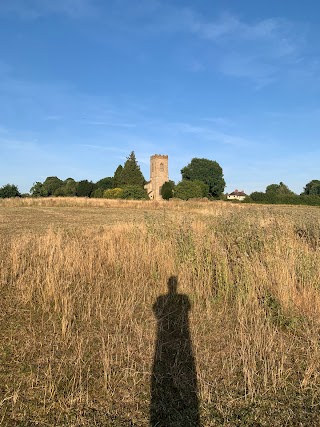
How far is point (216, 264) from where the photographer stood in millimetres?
5355

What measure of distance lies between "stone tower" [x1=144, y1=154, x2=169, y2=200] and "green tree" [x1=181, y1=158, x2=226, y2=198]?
40.5ft

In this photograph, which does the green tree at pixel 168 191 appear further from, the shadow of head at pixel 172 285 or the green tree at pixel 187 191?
the shadow of head at pixel 172 285

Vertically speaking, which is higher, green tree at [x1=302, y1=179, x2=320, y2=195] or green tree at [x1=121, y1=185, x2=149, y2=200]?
green tree at [x1=302, y1=179, x2=320, y2=195]

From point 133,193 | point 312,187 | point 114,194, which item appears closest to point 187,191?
point 133,193

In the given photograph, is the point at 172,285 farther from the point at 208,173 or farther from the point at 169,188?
the point at 208,173

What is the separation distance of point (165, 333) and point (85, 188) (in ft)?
252

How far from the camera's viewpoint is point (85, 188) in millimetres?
77875

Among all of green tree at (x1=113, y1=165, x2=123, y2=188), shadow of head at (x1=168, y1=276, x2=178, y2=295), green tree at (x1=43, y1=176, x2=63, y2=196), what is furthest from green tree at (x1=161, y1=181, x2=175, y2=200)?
shadow of head at (x1=168, y1=276, x2=178, y2=295)

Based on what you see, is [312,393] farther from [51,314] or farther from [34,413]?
[51,314]

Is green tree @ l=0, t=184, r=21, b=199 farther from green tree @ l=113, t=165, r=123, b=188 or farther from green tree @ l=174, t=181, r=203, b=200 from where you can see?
green tree @ l=174, t=181, r=203, b=200

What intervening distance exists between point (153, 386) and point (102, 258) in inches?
150

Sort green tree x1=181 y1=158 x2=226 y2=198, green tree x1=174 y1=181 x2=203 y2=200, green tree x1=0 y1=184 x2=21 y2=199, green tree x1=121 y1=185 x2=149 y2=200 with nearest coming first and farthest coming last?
1. green tree x1=121 y1=185 x2=149 y2=200
2. green tree x1=174 y1=181 x2=203 y2=200
3. green tree x1=0 y1=184 x2=21 y2=199
4. green tree x1=181 y1=158 x2=226 y2=198

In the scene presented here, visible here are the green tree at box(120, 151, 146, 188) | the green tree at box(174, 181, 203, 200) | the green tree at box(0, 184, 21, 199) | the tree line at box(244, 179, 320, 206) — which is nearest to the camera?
the tree line at box(244, 179, 320, 206)

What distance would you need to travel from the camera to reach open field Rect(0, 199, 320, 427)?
2.39 meters
